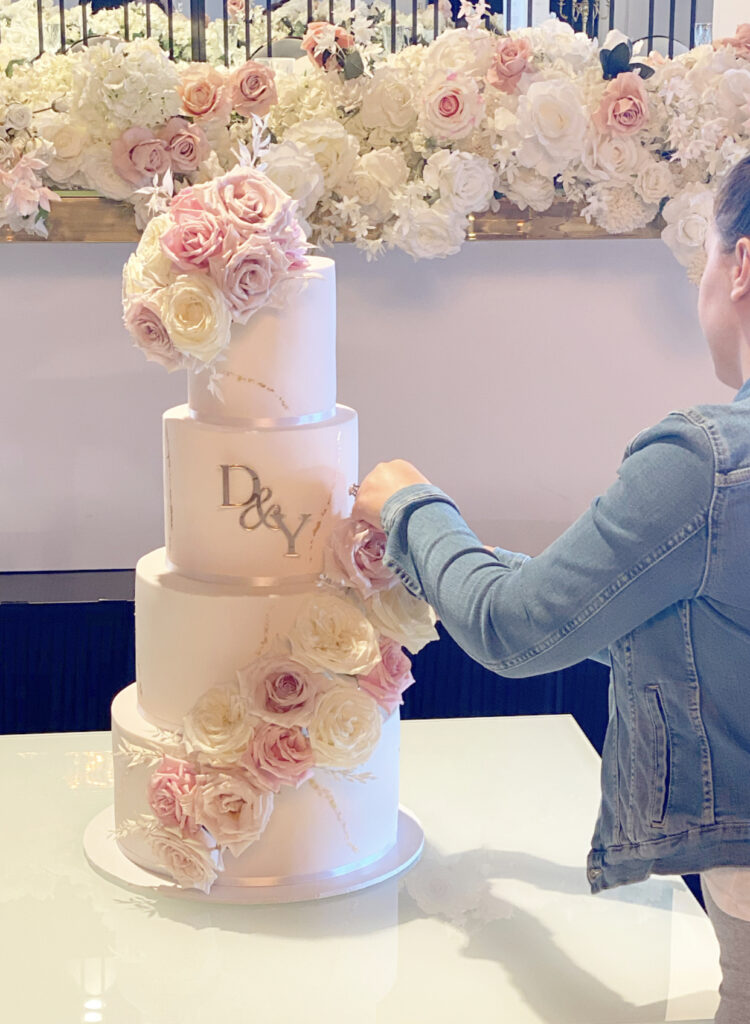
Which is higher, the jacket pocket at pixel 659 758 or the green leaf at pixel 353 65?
the green leaf at pixel 353 65

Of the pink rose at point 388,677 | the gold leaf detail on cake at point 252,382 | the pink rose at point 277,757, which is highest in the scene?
the gold leaf detail on cake at point 252,382

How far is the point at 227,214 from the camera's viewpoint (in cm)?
143

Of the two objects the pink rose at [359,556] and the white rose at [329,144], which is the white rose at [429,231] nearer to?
the white rose at [329,144]

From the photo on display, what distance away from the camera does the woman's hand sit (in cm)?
140

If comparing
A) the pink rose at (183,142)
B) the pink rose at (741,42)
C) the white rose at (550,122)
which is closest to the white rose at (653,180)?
the white rose at (550,122)

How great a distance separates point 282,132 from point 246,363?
45.6 inches

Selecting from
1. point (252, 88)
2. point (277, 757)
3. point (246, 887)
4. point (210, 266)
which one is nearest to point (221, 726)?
point (277, 757)

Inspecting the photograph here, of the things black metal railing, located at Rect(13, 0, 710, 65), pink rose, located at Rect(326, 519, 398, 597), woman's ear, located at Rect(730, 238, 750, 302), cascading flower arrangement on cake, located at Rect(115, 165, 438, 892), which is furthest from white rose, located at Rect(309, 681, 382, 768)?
black metal railing, located at Rect(13, 0, 710, 65)

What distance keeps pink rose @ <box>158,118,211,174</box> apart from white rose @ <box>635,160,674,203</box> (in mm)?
862

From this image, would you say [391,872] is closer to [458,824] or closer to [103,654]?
[458,824]

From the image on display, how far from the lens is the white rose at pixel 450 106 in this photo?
95.3 inches

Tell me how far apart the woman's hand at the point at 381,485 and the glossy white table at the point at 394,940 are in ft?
1.51

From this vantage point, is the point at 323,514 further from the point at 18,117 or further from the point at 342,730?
the point at 18,117

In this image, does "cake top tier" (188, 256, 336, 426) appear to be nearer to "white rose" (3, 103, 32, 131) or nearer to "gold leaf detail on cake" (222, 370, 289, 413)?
"gold leaf detail on cake" (222, 370, 289, 413)
